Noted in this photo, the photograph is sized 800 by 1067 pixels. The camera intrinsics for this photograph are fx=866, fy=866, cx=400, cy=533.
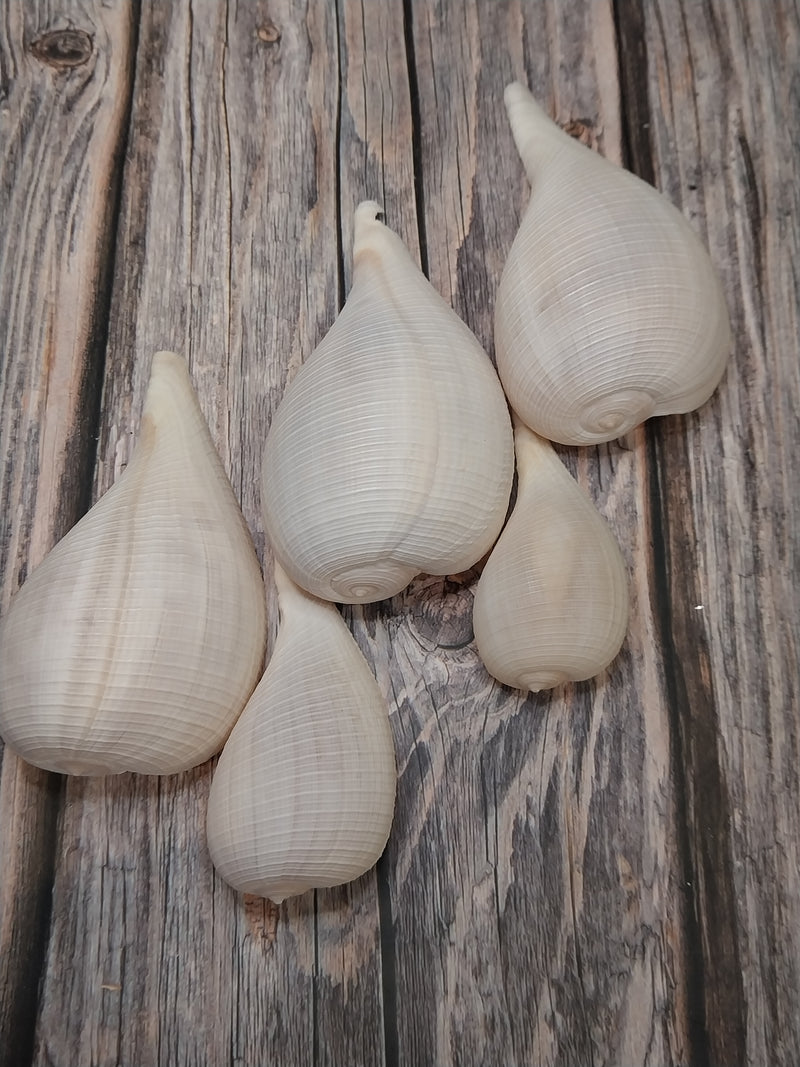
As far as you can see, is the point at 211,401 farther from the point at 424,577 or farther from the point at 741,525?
the point at 741,525

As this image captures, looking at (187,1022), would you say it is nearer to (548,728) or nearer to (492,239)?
(548,728)

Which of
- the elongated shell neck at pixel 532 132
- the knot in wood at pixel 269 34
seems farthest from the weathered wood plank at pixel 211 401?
the elongated shell neck at pixel 532 132

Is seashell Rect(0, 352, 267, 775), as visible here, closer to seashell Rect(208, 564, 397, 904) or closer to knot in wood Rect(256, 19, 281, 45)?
seashell Rect(208, 564, 397, 904)

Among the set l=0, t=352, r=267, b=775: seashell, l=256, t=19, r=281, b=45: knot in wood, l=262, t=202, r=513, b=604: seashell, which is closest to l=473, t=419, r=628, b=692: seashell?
l=262, t=202, r=513, b=604: seashell

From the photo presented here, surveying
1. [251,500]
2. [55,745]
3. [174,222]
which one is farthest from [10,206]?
[55,745]

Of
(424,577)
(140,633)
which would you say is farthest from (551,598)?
(140,633)

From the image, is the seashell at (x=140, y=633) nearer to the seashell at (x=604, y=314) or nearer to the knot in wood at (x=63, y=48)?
the seashell at (x=604, y=314)

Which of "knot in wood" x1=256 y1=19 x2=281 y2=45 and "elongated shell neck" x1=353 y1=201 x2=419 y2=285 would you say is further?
"knot in wood" x1=256 y1=19 x2=281 y2=45
